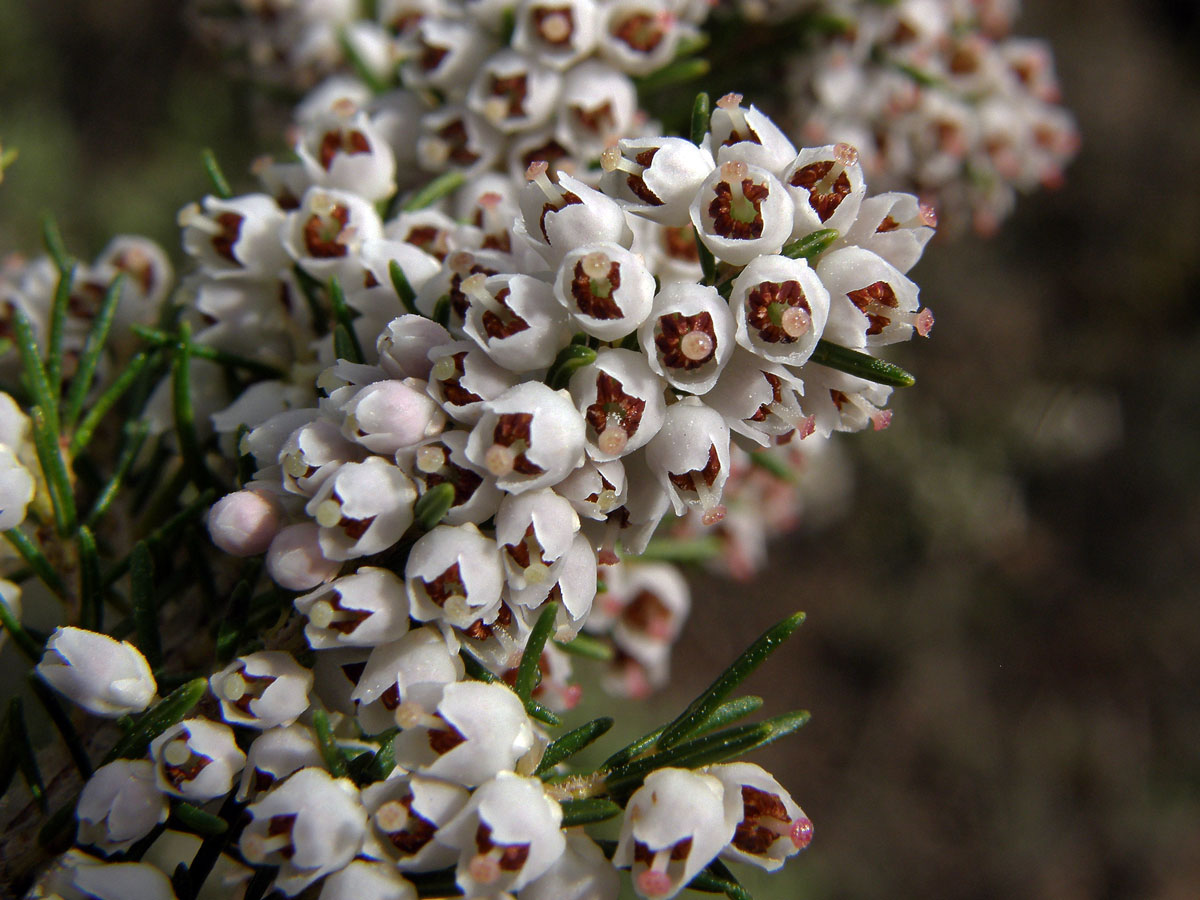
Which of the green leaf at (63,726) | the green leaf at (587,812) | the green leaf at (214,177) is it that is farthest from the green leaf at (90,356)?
the green leaf at (587,812)

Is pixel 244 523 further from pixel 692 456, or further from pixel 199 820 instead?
pixel 692 456

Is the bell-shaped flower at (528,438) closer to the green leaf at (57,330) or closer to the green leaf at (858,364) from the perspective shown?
the green leaf at (858,364)

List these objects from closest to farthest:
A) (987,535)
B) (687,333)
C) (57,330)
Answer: (687,333), (57,330), (987,535)

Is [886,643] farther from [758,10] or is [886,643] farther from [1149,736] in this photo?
[758,10]

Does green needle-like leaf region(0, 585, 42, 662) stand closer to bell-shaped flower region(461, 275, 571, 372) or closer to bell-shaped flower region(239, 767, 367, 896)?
bell-shaped flower region(239, 767, 367, 896)

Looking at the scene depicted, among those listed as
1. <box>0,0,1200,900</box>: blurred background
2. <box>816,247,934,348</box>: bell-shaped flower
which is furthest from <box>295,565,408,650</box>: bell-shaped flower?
<box>0,0,1200,900</box>: blurred background

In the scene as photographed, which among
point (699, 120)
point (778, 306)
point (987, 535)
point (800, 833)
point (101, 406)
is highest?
point (699, 120)

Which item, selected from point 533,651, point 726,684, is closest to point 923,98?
point 726,684
